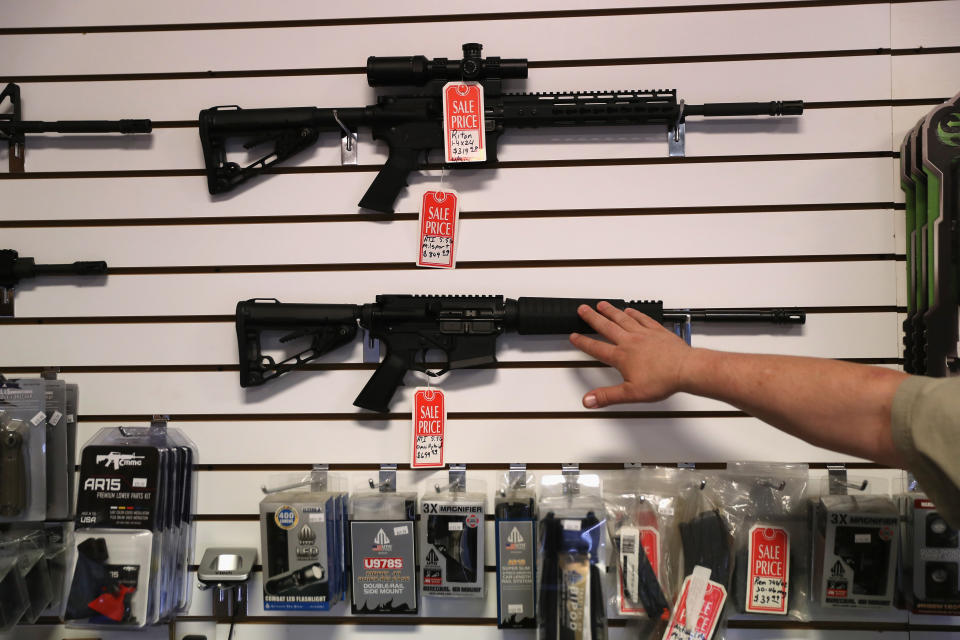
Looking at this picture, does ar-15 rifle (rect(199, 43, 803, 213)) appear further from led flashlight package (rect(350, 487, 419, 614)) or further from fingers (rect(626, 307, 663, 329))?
led flashlight package (rect(350, 487, 419, 614))

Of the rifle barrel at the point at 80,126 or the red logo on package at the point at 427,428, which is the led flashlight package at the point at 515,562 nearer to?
the red logo on package at the point at 427,428

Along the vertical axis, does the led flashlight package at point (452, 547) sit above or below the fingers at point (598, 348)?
below

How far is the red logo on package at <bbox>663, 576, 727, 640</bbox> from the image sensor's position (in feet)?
6.19

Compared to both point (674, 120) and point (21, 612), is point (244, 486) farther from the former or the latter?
point (674, 120)

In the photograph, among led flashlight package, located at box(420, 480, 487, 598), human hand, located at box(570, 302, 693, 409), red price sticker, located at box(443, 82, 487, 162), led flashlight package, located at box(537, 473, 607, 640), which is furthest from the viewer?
red price sticker, located at box(443, 82, 487, 162)

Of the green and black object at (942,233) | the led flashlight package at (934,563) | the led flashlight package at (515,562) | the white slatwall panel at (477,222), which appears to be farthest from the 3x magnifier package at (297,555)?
the green and black object at (942,233)

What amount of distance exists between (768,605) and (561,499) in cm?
72

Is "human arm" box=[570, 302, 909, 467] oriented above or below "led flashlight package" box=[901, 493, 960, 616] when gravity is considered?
above

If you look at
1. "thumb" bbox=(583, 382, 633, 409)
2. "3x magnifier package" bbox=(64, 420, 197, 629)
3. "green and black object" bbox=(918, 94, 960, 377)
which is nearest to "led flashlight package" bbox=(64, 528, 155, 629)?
"3x magnifier package" bbox=(64, 420, 197, 629)

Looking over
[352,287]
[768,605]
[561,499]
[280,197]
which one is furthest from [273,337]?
[768,605]

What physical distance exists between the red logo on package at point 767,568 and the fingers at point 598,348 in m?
0.76

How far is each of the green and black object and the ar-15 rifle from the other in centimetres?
41

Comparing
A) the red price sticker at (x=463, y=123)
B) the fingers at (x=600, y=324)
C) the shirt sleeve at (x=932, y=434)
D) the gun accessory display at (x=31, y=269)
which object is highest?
the red price sticker at (x=463, y=123)

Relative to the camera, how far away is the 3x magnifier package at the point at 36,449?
6.98ft
